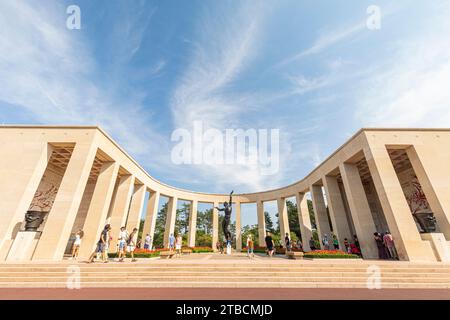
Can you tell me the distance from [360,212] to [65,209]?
2089cm

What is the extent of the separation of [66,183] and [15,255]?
459 cm

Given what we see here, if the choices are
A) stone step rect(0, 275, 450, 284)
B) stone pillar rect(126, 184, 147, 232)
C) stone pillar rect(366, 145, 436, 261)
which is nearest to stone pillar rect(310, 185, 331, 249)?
stone pillar rect(366, 145, 436, 261)

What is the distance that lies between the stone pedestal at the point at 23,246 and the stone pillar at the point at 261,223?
2343 centimetres

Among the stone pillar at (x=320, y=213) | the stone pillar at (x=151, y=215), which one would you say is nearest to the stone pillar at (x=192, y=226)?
the stone pillar at (x=151, y=215)

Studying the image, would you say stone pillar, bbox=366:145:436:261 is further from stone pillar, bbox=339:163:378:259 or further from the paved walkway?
the paved walkway

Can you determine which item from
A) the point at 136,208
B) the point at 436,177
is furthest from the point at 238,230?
the point at 436,177

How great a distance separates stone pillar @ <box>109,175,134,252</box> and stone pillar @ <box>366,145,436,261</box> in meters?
20.5

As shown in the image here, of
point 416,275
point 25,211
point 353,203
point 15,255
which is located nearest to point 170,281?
point 416,275

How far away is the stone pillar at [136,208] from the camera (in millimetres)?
20456

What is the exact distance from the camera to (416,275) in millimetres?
7363

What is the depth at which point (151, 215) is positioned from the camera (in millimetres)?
23938

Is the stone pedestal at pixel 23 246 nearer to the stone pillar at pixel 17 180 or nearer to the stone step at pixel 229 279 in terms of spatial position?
the stone pillar at pixel 17 180

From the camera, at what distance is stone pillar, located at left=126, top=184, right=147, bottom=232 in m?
20.5
